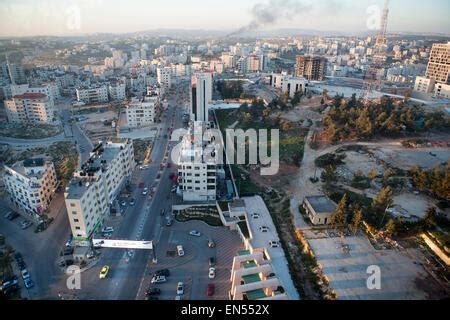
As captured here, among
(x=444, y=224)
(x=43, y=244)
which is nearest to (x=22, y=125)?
(x=43, y=244)

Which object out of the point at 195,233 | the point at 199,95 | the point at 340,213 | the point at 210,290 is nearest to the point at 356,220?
the point at 340,213

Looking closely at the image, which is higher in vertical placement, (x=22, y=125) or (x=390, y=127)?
(x=390, y=127)

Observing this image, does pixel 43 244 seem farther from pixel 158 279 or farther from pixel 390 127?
pixel 390 127

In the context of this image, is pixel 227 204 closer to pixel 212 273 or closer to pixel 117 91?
Result: pixel 212 273

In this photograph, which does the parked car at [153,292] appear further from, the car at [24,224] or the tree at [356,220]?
the tree at [356,220]

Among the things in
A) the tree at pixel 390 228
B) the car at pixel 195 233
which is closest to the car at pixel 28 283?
the car at pixel 195 233

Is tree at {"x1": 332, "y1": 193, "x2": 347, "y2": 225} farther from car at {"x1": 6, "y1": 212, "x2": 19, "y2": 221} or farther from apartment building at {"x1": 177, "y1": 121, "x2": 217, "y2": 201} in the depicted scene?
car at {"x1": 6, "y1": 212, "x2": 19, "y2": 221}
